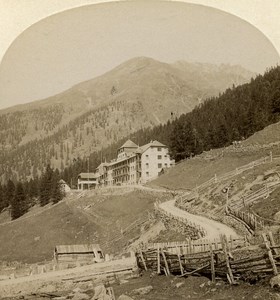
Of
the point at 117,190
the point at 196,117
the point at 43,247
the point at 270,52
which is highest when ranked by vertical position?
the point at 196,117

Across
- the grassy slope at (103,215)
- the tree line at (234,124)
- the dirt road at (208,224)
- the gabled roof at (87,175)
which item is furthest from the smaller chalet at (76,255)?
the gabled roof at (87,175)

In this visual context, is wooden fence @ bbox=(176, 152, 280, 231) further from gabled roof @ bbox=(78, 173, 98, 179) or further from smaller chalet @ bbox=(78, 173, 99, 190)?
gabled roof @ bbox=(78, 173, 98, 179)

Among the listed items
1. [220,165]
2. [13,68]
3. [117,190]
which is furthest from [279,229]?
[117,190]

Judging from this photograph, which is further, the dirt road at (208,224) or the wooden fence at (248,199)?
the dirt road at (208,224)

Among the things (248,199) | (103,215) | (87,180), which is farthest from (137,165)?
(248,199)

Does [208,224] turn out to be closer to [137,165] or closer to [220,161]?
[220,161]

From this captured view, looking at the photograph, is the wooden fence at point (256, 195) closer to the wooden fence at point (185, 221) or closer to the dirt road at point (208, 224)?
the dirt road at point (208, 224)

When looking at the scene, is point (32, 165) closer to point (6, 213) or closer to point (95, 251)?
point (6, 213)
